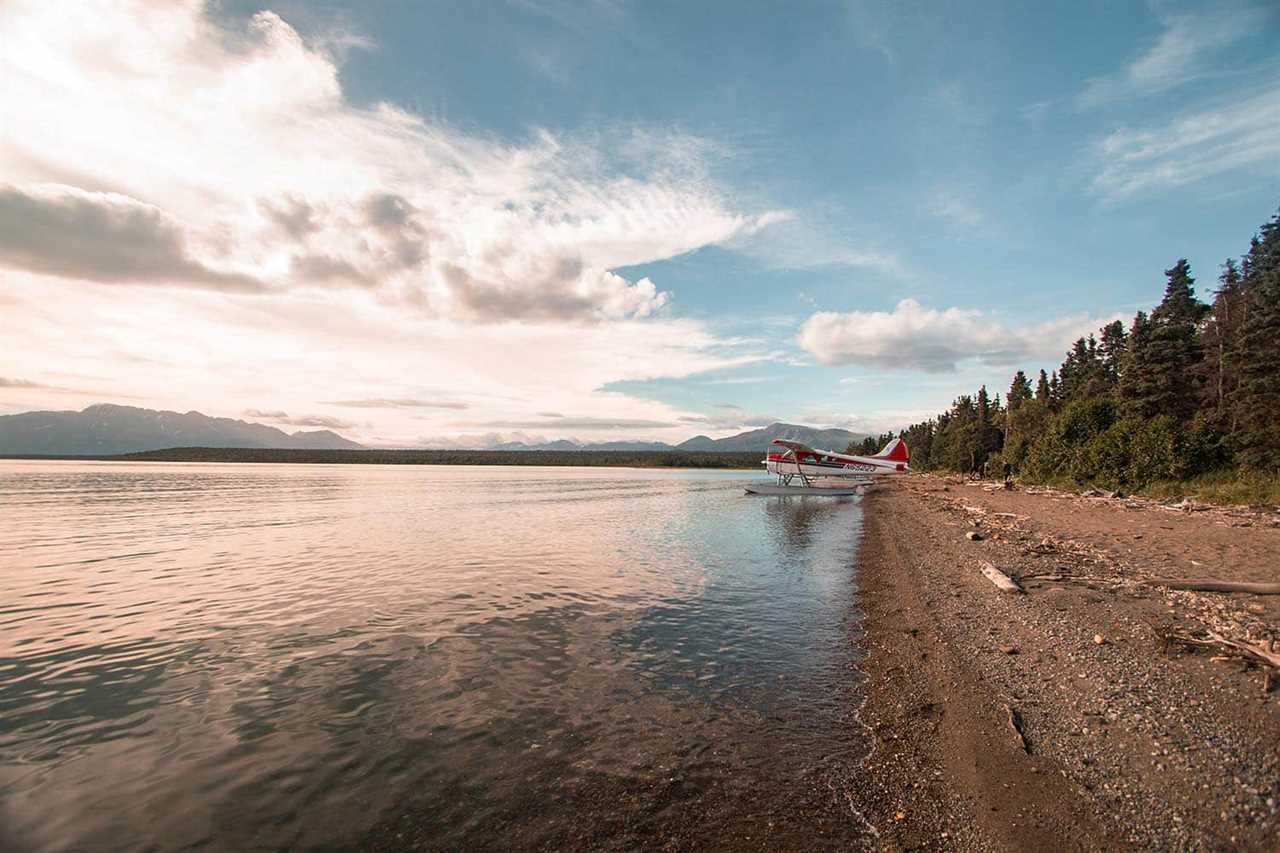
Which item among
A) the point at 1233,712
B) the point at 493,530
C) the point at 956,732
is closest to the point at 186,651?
the point at 956,732

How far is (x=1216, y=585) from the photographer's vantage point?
12.2 metres

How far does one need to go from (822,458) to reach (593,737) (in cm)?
6330

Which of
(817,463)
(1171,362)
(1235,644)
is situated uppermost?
(1171,362)

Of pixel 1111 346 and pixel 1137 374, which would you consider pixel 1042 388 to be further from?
pixel 1137 374

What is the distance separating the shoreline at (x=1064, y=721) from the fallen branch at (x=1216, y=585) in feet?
1.52

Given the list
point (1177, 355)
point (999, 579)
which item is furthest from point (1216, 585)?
point (1177, 355)

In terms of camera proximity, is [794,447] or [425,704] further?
[794,447]

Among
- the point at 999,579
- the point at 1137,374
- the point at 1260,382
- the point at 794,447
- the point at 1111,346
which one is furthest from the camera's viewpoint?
the point at 1111,346

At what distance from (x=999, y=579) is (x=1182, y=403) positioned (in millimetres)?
53136

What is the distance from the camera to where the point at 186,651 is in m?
11.0

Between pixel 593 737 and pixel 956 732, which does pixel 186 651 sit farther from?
pixel 956 732

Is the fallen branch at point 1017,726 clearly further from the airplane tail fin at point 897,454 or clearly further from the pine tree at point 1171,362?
the airplane tail fin at point 897,454

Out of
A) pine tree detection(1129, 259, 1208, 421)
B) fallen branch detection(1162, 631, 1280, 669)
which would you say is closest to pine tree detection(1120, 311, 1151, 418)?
pine tree detection(1129, 259, 1208, 421)

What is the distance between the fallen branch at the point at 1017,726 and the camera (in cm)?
675
